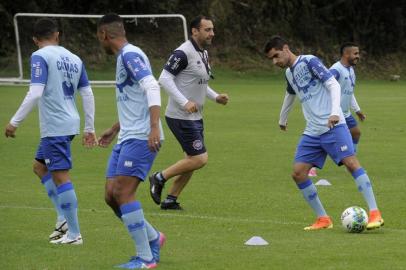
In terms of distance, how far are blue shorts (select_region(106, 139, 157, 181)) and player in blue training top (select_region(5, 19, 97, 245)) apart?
4.51 feet

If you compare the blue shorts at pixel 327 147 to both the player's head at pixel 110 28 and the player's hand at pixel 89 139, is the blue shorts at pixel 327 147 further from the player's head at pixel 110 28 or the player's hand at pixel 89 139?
the player's head at pixel 110 28

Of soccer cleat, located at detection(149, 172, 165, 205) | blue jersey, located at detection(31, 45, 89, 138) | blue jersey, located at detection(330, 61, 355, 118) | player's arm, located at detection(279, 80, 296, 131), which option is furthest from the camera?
blue jersey, located at detection(330, 61, 355, 118)

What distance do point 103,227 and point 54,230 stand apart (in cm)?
63

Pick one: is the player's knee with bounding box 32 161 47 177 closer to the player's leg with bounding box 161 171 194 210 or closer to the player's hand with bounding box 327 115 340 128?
the player's leg with bounding box 161 171 194 210

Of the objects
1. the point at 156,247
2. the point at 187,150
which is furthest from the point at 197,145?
the point at 156,247

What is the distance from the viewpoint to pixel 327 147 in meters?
10.3

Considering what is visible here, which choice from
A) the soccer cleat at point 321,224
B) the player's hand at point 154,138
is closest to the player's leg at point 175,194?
the soccer cleat at point 321,224

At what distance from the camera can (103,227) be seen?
403 inches

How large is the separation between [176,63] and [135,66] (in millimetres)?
3939

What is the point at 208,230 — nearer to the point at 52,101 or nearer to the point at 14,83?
the point at 52,101

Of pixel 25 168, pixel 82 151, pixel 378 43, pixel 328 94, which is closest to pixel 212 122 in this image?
pixel 82 151

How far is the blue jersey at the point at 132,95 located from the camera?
788 cm

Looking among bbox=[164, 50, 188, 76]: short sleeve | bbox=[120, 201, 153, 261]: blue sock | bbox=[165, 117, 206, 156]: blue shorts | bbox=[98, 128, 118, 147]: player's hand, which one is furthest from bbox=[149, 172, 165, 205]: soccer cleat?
bbox=[120, 201, 153, 261]: blue sock

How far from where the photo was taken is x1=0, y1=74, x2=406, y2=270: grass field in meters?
8.45
